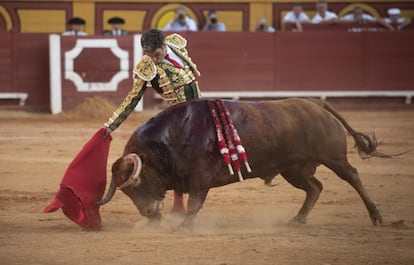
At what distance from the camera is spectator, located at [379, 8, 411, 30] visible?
1288 cm

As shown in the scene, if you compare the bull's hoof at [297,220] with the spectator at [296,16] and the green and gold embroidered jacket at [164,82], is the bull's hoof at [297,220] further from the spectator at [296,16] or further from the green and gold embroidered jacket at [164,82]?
the spectator at [296,16]

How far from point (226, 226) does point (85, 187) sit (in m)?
0.86

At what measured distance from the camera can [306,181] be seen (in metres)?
5.57

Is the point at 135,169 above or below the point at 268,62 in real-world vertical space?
above

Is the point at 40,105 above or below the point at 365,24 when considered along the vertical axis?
below

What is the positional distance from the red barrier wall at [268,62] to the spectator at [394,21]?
436mm

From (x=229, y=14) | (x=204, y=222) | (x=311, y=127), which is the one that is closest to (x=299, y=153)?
(x=311, y=127)

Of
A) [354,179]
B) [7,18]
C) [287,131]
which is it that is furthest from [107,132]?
[7,18]

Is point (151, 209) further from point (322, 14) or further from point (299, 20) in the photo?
point (322, 14)

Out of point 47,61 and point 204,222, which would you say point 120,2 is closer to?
point 47,61

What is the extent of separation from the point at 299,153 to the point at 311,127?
0.17m

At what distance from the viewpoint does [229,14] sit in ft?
46.0

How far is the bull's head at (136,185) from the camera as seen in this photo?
4.88m

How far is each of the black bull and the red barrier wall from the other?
22.0 ft
